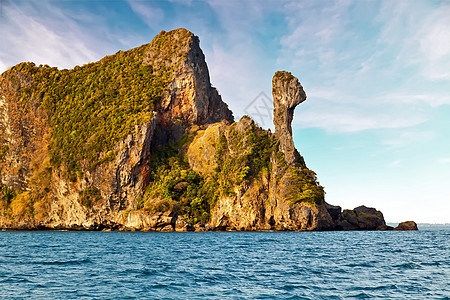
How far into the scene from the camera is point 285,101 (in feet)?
311

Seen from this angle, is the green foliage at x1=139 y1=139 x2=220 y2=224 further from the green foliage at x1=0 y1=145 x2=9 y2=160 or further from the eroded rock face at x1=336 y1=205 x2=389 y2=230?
the green foliage at x1=0 y1=145 x2=9 y2=160

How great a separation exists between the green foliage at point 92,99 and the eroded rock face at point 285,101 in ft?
116

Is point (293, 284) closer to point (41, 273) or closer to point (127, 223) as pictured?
point (41, 273)

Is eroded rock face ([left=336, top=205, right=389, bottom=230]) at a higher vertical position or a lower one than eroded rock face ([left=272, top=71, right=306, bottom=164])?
lower

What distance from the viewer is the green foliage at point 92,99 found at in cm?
10081

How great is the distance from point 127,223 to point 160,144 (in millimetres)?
29870

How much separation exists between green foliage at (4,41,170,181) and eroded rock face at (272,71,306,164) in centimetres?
3545

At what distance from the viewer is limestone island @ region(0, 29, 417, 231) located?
85.5 meters

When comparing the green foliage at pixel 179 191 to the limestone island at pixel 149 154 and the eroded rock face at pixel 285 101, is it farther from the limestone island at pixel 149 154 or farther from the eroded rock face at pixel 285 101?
the eroded rock face at pixel 285 101

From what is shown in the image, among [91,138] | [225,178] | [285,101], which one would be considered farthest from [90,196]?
[285,101]

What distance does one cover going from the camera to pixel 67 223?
3871 inches

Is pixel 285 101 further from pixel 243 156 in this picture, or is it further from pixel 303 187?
pixel 303 187

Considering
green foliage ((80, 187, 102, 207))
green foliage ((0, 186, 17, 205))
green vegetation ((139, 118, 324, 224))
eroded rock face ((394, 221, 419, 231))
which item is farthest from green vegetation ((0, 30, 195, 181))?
eroded rock face ((394, 221, 419, 231))

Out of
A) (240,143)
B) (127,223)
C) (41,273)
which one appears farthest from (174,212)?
(41,273)
